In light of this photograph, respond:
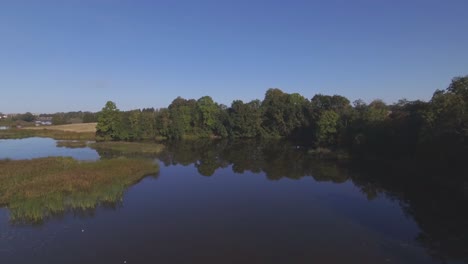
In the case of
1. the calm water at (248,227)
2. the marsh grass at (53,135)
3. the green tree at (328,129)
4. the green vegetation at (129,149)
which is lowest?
the calm water at (248,227)

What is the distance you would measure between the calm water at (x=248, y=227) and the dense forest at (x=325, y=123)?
6172mm

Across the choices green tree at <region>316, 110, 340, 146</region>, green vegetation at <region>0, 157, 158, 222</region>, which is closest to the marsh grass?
green vegetation at <region>0, 157, 158, 222</region>

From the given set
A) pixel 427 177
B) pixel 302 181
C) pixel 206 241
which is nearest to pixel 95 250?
pixel 206 241

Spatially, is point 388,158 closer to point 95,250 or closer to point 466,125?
point 466,125

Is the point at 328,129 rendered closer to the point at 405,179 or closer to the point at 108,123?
the point at 405,179

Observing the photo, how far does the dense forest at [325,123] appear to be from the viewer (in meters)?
31.8

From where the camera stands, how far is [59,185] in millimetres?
26031

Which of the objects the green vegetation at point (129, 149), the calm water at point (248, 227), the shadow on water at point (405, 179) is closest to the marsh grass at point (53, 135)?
the green vegetation at point (129, 149)

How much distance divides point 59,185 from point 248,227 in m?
15.1

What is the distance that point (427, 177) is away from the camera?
33.5 meters

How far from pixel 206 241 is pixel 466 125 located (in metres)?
22.5

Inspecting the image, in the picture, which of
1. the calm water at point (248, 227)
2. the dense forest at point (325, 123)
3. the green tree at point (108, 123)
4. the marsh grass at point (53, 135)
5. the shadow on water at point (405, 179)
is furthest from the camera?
the marsh grass at point (53, 135)

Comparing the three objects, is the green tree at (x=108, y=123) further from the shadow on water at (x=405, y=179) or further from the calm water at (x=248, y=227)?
the calm water at (x=248, y=227)

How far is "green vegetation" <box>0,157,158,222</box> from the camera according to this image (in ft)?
71.8
